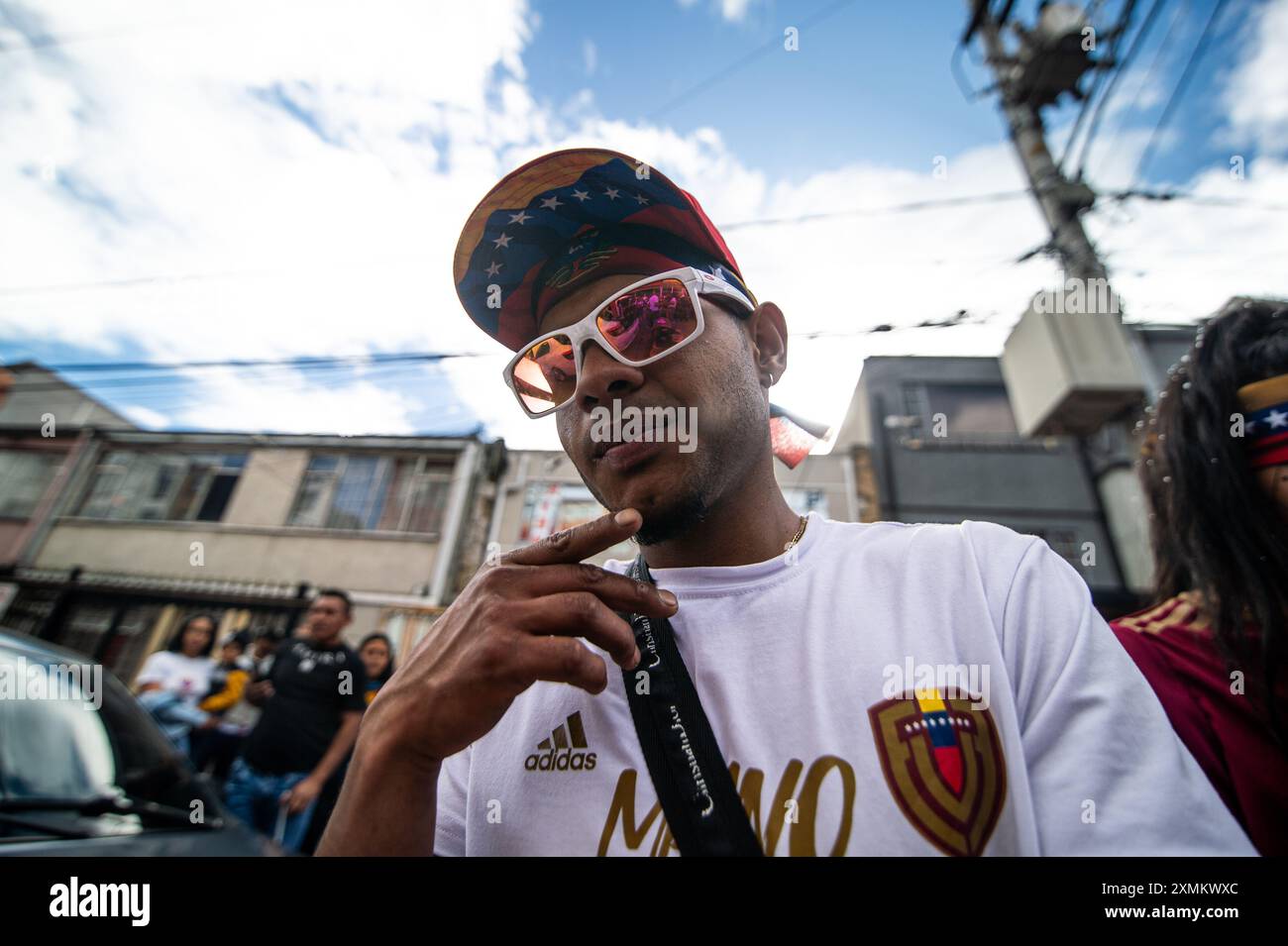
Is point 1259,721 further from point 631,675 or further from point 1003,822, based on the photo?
point 631,675

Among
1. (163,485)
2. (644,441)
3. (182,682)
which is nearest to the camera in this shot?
(644,441)

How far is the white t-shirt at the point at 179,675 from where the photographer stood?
5.44m

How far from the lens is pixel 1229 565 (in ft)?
4.66

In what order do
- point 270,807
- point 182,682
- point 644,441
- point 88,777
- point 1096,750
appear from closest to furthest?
point 1096,750 → point 644,441 → point 88,777 → point 270,807 → point 182,682

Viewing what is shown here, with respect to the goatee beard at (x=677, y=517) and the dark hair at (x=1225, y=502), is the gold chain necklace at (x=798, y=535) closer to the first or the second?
the goatee beard at (x=677, y=517)

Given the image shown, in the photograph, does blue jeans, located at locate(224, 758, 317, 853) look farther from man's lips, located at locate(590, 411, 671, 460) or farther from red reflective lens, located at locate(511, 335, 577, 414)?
man's lips, located at locate(590, 411, 671, 460)

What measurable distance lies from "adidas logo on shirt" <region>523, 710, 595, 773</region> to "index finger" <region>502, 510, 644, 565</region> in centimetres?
35

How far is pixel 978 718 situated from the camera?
0.90m

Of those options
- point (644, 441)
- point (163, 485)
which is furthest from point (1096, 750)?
point (163, 485)

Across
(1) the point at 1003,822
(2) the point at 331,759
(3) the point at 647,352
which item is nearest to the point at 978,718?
(1) the point at 1003,822

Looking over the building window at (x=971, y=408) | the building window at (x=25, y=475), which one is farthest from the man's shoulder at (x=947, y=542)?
the building window at (x=25, y=475)

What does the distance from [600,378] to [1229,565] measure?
1.68m

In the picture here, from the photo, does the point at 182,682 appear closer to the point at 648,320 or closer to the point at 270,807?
the point at 270,807

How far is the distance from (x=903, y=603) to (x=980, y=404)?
46.0 feet
